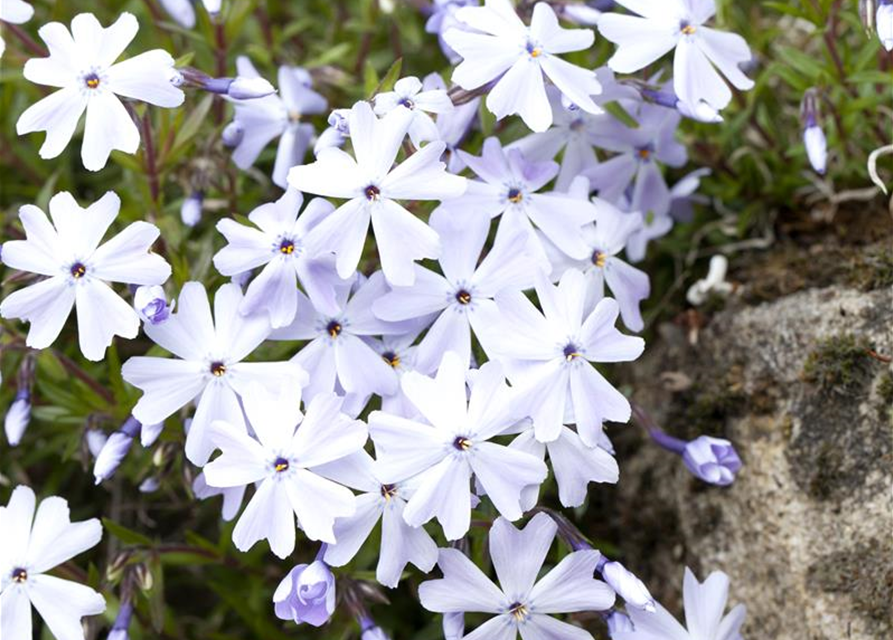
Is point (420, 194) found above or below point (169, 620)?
above

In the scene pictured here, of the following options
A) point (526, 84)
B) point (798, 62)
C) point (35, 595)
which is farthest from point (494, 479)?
point (798, 62)

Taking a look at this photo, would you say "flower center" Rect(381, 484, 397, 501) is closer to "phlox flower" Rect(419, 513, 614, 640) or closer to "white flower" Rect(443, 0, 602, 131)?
"phlox flower" Rect(419, 513, 614, 640)

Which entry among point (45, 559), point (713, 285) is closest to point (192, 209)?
point (45, 559)

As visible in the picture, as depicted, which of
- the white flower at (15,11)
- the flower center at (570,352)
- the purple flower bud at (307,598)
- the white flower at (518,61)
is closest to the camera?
the purple flower bud at (307,598)

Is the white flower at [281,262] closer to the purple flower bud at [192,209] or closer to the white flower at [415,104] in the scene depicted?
the white flower at [415,104]

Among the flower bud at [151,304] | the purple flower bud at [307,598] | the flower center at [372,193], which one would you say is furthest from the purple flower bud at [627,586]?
the flower bud at [151,304]

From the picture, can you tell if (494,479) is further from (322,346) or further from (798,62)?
(798,62)

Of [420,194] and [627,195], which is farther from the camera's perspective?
[627,195]
